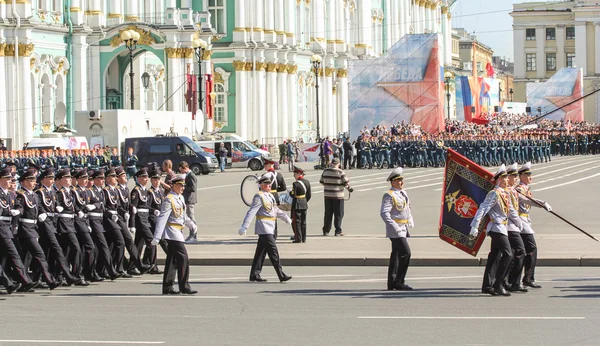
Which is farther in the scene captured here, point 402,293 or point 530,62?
point 530,62

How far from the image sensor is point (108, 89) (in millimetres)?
59719

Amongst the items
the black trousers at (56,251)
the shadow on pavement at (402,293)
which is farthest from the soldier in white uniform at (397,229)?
the black trousers at (56,251)

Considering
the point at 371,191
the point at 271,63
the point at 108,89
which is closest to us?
the point at 371,191

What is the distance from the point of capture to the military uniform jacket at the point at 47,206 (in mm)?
17375

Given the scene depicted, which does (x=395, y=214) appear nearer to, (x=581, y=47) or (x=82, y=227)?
(x=82, y=227)

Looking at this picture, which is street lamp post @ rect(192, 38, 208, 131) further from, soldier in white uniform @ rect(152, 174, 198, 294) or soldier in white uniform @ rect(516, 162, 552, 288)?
soldier in white uniform @ rect(516, 162, 552, 288)

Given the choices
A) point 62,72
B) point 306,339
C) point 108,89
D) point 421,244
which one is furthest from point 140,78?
point 306,339

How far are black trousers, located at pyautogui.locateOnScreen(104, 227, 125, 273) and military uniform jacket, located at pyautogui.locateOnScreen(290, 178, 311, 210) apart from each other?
17.0 feet

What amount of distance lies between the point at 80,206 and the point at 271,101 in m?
54.6

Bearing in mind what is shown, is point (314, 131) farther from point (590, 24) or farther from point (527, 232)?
point (590, 24)

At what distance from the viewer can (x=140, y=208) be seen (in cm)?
1948

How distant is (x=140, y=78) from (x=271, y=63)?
1211 cm

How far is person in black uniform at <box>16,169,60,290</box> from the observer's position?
17.0 meters

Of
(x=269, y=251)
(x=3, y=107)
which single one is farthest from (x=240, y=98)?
(x=269, y=251)
